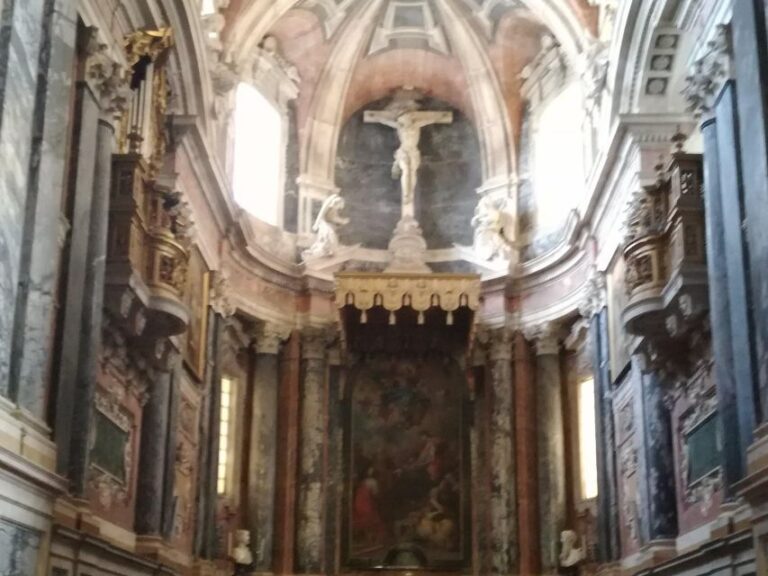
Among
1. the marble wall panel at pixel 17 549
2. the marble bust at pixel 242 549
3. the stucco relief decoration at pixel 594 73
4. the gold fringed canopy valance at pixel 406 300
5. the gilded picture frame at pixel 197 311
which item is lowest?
the marble wall panel at pixel 17 549

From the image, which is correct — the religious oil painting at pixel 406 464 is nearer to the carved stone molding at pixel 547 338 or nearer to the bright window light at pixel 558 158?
the carved stone molding at pixel 547 338

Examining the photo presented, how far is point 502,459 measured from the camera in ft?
64.8

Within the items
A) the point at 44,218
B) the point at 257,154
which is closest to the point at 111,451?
the point at 44,218

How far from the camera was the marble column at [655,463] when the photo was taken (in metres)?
13.7

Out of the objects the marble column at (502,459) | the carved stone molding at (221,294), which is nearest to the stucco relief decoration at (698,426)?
the marble column at (502,459)

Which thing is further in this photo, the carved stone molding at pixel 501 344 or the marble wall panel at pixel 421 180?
the marble wall panel at pixel 421 180

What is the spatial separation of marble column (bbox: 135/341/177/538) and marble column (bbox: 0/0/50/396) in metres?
4.96

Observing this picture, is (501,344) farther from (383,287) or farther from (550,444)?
(383,287)

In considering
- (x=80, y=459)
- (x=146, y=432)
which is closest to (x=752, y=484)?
(x=80, y=459)

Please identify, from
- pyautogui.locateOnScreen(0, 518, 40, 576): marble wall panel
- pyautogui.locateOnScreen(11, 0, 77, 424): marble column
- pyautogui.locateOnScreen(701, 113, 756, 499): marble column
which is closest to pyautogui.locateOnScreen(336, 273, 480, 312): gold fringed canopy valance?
pyautogui.locateOnScreen(701, 113, 756, 499): marble column

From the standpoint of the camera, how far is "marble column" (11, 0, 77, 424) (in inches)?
356

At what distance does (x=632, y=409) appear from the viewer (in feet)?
50.6

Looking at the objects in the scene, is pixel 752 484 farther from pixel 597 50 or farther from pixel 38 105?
pixel 597 50

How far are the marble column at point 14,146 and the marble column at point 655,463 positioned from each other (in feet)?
26.7
